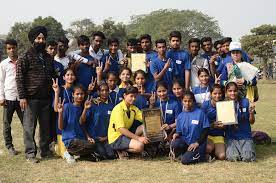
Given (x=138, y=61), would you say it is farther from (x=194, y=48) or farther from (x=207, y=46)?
(x=207, y=46)

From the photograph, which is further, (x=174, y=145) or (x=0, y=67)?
(x=0, y=67)

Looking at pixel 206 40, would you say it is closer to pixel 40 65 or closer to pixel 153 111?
pixel 153 111

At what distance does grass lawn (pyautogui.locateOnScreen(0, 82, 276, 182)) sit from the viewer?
17.2 ft

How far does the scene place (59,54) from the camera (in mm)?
7055

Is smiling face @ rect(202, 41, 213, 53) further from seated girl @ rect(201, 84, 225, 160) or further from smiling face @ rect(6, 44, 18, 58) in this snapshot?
smiling face @ rect(6, 44, 18, 58)

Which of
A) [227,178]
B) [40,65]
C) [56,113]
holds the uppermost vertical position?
[40,65]

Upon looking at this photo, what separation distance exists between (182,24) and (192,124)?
57.3m

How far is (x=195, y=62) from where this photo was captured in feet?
23.6

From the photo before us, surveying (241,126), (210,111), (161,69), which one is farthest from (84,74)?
(241,126)

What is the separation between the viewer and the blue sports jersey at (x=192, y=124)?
618 cm

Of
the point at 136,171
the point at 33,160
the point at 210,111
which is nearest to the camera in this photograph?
the point at 136,171

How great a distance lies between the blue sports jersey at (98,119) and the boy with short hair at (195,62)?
165 centimetres

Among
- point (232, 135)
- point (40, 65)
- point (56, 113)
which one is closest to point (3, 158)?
point (56, 113)

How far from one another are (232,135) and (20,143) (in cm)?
425
